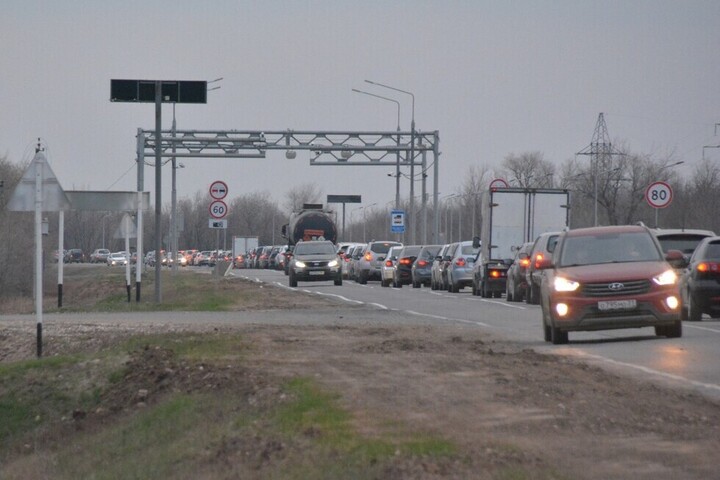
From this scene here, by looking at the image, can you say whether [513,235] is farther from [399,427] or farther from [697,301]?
[399,427]

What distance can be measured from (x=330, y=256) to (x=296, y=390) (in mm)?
40439

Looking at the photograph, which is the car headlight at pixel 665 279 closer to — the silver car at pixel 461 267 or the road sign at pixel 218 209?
the road sign at pixel 218 209

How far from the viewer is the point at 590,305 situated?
18.5 metres

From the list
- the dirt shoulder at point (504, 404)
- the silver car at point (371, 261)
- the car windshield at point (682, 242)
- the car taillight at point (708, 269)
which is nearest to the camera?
the dirt shoulder at point (504, 404)

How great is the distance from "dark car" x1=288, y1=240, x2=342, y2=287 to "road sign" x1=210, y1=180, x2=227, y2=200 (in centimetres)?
1031

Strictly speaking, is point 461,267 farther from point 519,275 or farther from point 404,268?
point 404,268

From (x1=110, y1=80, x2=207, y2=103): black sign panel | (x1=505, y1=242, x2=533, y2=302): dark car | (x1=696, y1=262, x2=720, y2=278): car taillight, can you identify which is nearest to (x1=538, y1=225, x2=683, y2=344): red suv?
(x1=696, y1=262, x2=720, y2=278): car taillight

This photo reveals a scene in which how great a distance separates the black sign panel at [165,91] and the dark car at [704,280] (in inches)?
586

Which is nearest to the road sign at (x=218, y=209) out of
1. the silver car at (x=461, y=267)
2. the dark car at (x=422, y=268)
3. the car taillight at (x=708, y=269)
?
the silver car at (x=461, y=267)

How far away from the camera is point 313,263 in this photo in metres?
51.9

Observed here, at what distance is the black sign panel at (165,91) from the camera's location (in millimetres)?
35250

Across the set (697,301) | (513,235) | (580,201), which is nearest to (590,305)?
(697,301)

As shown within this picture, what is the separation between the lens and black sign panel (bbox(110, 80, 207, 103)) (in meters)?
35.2

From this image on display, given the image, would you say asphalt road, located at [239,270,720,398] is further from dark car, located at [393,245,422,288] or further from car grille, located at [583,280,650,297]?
dark car, located at [393,245,422,288]
